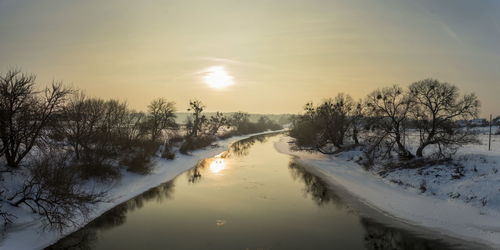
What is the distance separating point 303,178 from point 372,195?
349 inches

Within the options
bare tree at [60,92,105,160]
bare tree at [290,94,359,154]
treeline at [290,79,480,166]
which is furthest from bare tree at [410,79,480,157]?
bare tree at [60,92,105,160]

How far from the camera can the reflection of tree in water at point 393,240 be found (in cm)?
1452

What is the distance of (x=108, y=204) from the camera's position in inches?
823

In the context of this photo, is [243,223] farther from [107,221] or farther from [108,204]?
[108,204]

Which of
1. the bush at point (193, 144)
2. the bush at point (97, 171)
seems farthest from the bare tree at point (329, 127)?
the bush at point (97, 171)

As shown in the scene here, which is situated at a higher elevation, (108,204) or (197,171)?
(108,204)

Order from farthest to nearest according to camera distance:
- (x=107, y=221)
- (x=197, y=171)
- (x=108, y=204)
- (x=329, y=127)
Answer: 1. (x=329, y=127)
2. (x=197, y=171)
3. (x=108, y=204)
4. (x=107, y=221)

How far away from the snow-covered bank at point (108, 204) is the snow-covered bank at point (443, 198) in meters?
17.4

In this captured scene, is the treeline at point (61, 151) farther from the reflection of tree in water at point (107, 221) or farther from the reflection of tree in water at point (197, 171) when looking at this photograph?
the reflection of tree in water at point (197, 171)

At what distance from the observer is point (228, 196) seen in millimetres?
23781

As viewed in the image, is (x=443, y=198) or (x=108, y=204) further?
(x=108, y=204)

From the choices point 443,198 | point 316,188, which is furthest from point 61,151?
point 443,198

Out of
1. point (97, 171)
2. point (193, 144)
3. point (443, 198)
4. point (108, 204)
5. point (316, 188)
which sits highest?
point (193, 144)

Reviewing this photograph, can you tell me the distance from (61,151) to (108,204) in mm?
8246
